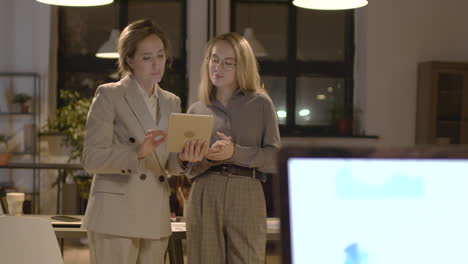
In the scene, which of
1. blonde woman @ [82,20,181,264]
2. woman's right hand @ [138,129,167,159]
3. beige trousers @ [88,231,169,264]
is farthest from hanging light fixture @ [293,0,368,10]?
beige trousers @ [88,231,169,264]

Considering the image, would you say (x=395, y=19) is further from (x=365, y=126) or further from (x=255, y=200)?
(x=255, y=200)

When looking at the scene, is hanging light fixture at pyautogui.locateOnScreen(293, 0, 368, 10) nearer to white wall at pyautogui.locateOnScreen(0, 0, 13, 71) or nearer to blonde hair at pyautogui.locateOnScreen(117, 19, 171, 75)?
blonde hair at pyautogui.locateOnScreen(117, 19, 171, 75)

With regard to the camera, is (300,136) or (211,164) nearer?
(211,164)

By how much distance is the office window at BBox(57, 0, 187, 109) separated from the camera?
306 inches

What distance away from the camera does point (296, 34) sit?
26.7ft

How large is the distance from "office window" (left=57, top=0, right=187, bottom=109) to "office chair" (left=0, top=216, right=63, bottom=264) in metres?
5.72

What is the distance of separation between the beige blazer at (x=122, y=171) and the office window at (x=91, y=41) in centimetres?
527

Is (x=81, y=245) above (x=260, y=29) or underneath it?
underneath

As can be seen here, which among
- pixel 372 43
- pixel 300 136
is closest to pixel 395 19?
pixel 372 43

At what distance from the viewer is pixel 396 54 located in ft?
26.0

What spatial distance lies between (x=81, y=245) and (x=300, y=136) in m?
2.96

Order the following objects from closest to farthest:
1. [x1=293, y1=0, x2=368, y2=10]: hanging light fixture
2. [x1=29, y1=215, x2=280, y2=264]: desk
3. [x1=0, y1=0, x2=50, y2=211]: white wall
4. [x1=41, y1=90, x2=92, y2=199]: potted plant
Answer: [x1=29, y1=215, x2=280, y2=264]: desk
[x1=293, y1=0, x2=368, y2=10]: hanging light fixture
[x1=41, y1=90, x2=92, y2=199]: potted plant
[x1=0, y1=0, x2=50, y2=211]: white wall

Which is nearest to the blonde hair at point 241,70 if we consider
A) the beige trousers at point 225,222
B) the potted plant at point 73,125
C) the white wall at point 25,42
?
the beige trousers at point 225,222

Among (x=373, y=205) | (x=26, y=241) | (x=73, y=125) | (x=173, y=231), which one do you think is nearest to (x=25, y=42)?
(x=73, y=125)
